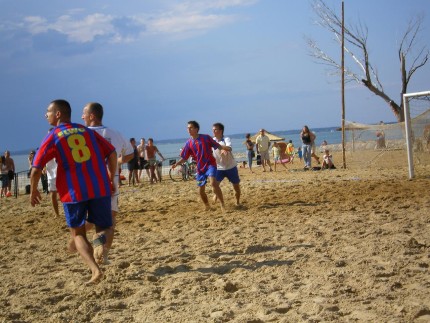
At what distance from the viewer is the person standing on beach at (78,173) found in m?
4.46

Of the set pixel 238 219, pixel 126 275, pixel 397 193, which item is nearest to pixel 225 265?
pixel 126 275

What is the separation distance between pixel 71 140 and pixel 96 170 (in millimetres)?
333

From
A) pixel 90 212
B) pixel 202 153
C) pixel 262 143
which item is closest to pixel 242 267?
pixel 90 212

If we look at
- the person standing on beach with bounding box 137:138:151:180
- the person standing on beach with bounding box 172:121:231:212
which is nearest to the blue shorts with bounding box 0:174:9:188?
the person standing on beach with bounding box 137:138:151:180

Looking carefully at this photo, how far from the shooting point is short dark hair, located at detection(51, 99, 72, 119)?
4.70 meters

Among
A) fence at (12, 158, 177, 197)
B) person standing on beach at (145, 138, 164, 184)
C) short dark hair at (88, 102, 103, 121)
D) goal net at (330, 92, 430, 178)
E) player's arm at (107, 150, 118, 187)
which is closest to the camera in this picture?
player's arm at (107, 150, 118, 187)

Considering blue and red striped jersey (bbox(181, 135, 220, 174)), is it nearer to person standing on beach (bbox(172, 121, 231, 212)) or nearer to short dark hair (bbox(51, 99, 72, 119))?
person standing on beach (bbox(172, 121, 231, 212))

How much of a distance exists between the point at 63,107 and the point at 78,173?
2.21 ft

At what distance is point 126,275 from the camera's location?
4984 millimetres

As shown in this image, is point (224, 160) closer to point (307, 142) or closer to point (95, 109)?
point (95, 109)

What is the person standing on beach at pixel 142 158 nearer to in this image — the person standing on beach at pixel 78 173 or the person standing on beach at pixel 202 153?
the person standing on beach at pixel 202 153

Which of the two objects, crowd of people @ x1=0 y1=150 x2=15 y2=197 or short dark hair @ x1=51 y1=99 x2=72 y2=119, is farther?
crowd of people @ x1=0 y1=150 x2=15 y2=197

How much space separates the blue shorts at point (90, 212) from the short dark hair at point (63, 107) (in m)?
0.81

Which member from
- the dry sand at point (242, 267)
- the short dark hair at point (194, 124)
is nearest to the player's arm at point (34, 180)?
the dry sand at point (242, 267)
